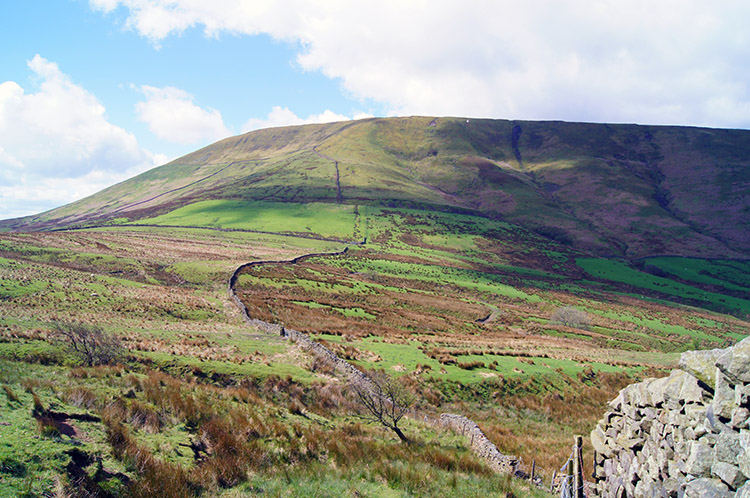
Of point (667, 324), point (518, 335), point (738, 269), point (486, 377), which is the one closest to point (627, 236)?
point (738, 269)

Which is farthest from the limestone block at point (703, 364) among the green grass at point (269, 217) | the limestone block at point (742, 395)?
the green grass at point (269, 217)

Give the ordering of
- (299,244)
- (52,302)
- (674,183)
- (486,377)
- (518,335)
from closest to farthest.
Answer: (486,377)
(52,302)
(518,335)
(299,244)
(674,183)

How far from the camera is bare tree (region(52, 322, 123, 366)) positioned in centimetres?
1770

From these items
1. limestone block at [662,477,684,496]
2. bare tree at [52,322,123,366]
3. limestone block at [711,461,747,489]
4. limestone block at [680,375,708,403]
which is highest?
limestone block at [680,375,708,403]

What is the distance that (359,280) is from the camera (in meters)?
72.6

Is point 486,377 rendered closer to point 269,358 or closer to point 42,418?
point 269,358

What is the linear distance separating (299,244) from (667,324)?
89828 millimetres

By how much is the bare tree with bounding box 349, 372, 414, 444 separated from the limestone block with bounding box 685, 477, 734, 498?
30.2ft

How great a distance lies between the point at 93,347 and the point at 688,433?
22.9 m

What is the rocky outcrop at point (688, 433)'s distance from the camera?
17.9 ft

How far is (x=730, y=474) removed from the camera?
17.3 ft

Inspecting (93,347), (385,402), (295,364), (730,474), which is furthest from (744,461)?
(93,347)

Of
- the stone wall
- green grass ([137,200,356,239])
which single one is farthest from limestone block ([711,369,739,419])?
green grass ([137,200,356,239])

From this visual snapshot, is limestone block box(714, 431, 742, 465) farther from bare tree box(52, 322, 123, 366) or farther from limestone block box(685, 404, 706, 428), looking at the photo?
bare tree box(52, 322, 123, 366)
